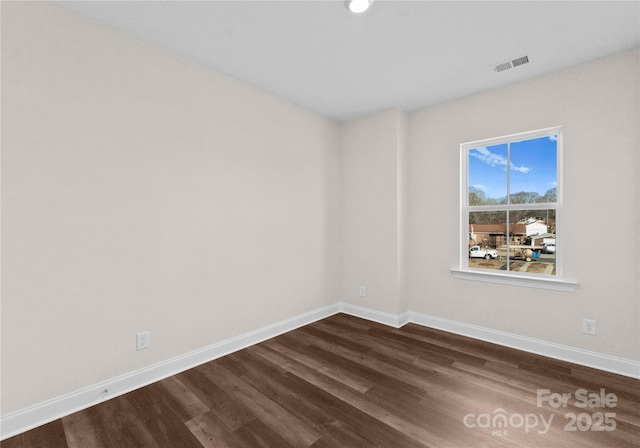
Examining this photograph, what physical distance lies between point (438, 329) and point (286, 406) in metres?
2.23

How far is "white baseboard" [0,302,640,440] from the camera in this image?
1872 mm

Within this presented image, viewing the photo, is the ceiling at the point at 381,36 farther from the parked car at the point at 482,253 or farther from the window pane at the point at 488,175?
the parked car at the point at 482,253

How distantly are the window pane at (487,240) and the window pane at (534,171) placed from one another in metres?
0.28

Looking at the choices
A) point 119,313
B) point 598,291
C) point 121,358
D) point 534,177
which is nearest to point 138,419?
point 121,358

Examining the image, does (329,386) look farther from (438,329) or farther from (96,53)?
(96,53)

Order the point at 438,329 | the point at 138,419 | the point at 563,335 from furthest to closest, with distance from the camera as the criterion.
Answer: the point at 438,329 → the point at 563,335 → the point at 138,419

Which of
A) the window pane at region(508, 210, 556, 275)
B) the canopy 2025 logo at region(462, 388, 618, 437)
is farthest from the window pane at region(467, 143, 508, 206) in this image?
the canopy 2025 logo at region(462, 388, 618, 437)

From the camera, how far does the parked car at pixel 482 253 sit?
3312 millimetres

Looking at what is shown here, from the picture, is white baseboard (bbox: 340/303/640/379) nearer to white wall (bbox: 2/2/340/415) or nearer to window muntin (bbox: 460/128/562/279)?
window muntin (bbox: 460/128/562/279)

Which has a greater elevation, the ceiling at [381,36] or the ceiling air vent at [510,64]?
the ceiling at [381,36]

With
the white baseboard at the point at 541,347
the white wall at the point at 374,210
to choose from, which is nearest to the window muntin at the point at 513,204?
the white baseboard at the point at 541,347

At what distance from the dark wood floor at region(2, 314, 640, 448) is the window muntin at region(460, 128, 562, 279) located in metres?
0.94

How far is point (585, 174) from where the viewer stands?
2.65 metres

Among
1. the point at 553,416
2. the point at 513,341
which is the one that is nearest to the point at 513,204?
the point at 513,341
